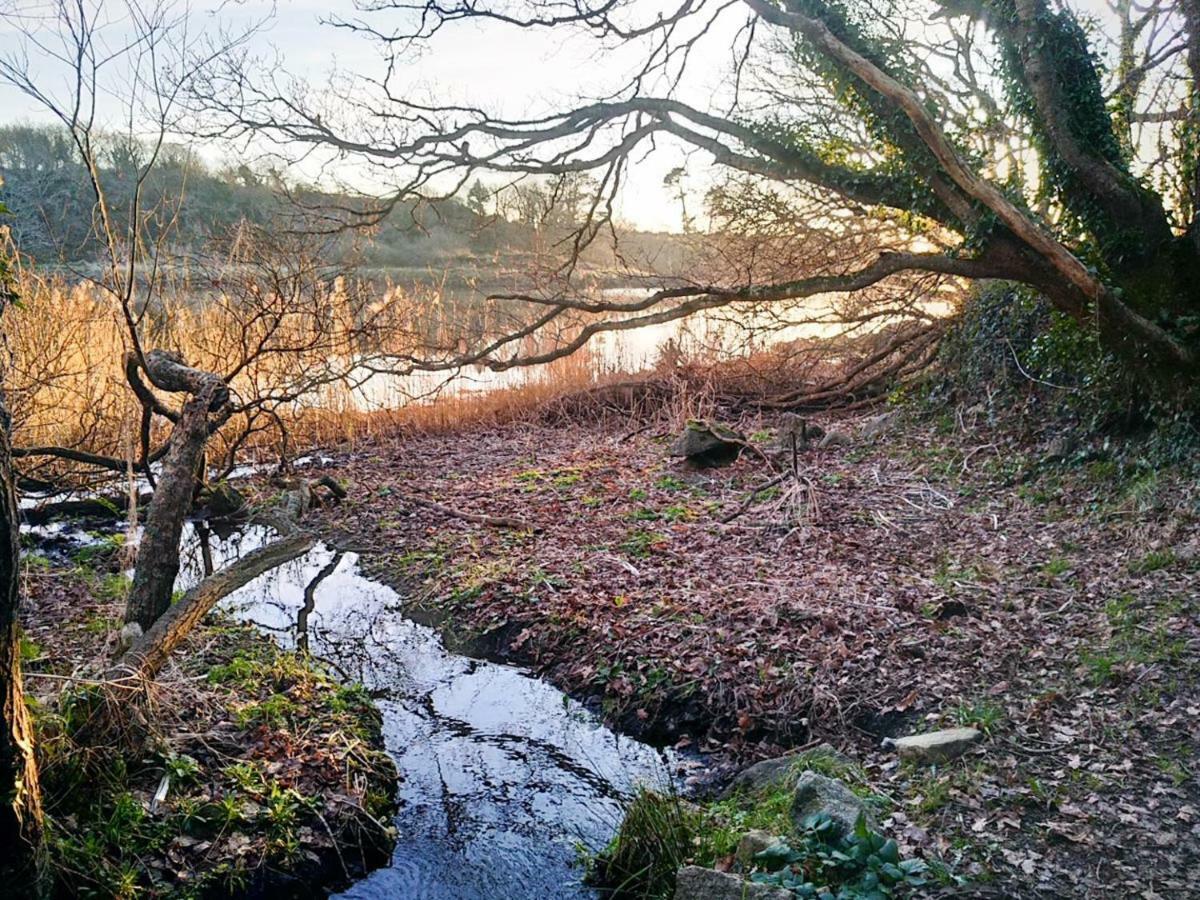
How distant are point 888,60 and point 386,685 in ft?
24.1

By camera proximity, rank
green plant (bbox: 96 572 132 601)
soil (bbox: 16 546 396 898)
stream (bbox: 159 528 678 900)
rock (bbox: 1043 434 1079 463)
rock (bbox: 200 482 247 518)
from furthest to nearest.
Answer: rock (bbox: 200 482 247 518) → rock (bbox: 1043 434 1079 463) → green plant (bbox: 96 572 132 601) → stream (bbox: 159 528 678 900) → soil (bbox: 16 546 396 898)

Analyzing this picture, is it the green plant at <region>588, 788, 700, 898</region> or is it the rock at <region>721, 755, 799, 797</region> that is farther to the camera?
the rock at <region>721, 755, 799, 797</region>

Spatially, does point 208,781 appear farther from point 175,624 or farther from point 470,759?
point 470,759

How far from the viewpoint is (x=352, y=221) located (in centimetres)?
873

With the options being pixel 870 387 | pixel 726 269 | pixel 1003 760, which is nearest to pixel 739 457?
pixel 726 269

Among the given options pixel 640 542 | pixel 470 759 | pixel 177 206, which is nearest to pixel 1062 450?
pixel 640 542

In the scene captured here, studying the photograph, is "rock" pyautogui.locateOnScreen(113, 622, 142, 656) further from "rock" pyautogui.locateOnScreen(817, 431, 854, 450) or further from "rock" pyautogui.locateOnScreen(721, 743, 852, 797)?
"rock" pyautogui.locateOnScreen(817, 431, 854, 450)

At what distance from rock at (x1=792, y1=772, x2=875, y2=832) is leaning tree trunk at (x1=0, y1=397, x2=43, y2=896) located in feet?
9.08

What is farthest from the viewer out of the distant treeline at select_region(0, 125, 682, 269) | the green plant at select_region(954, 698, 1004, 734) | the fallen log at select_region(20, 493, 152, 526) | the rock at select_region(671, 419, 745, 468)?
the rock at select_region(671, 419, 745, 468)

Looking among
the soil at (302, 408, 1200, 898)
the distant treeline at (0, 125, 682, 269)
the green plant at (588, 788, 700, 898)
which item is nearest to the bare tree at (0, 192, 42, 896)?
the green plant at (588, 788, 700, 898)

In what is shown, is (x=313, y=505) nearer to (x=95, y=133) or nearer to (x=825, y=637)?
(x=95, y=133)

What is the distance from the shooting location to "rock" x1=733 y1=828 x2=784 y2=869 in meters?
3.35

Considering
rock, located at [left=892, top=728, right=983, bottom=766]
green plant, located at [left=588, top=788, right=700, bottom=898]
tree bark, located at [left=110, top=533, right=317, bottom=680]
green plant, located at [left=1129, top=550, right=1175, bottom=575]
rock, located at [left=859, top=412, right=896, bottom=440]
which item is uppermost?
rock, located at [left=859, top=412, right=896, bottom=440]

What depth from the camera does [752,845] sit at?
3387 millimetres
